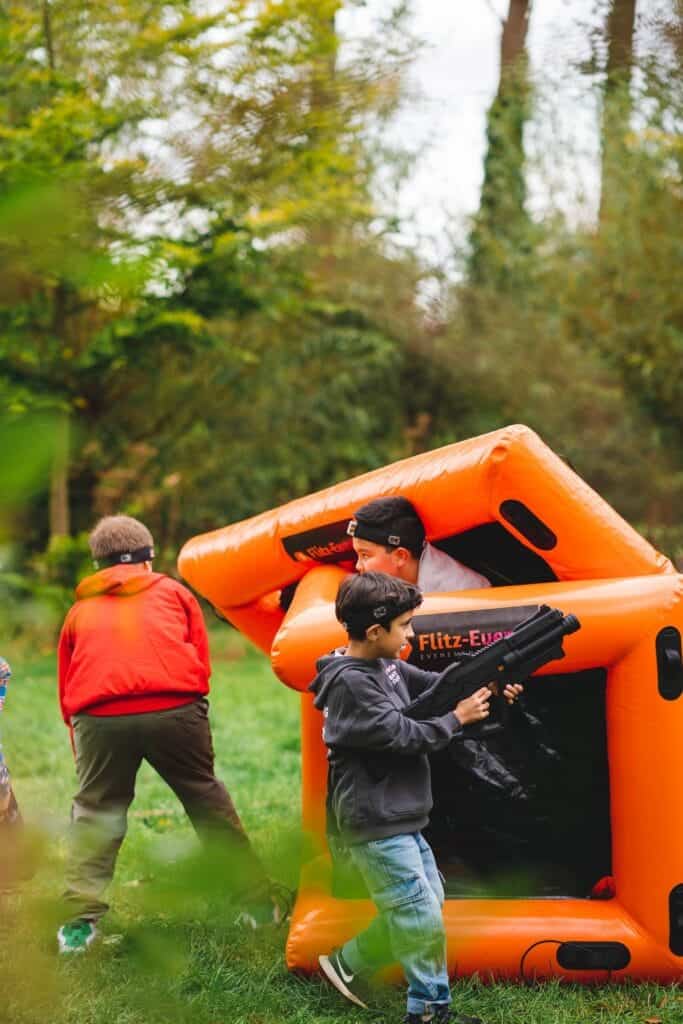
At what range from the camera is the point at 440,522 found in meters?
3.56

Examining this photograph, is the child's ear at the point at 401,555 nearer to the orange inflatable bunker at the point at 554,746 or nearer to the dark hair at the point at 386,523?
the dark hair at the point at 386,523

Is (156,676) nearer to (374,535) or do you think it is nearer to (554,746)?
(374,535)

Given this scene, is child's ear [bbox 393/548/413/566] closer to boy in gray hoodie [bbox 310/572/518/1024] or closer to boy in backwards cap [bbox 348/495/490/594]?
boy in backwards cap [bbox 348/495/490/594]

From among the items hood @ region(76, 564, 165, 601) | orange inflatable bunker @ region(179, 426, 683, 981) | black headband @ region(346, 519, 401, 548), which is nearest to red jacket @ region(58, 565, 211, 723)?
orange inflatable bunker @ region(179, 426, 683, 981)

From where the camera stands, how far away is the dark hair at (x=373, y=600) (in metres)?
2.89

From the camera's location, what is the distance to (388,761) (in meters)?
3.01

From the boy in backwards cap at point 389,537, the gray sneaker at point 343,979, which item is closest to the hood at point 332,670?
the boy in backwards cap at point 389,537

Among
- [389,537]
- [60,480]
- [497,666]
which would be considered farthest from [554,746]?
[60,480]

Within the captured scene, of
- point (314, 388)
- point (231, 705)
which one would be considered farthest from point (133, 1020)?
point (314, 388)

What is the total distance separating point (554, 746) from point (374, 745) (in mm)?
881

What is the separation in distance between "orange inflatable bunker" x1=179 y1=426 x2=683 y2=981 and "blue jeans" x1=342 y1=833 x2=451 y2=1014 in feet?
0.80

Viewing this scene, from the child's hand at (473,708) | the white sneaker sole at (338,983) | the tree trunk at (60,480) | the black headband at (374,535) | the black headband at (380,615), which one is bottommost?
the white sneaker sole at (338,983)

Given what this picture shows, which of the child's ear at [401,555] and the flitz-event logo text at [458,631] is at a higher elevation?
the child's ear at [401,555]

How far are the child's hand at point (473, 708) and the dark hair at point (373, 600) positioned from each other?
278 millimetres
